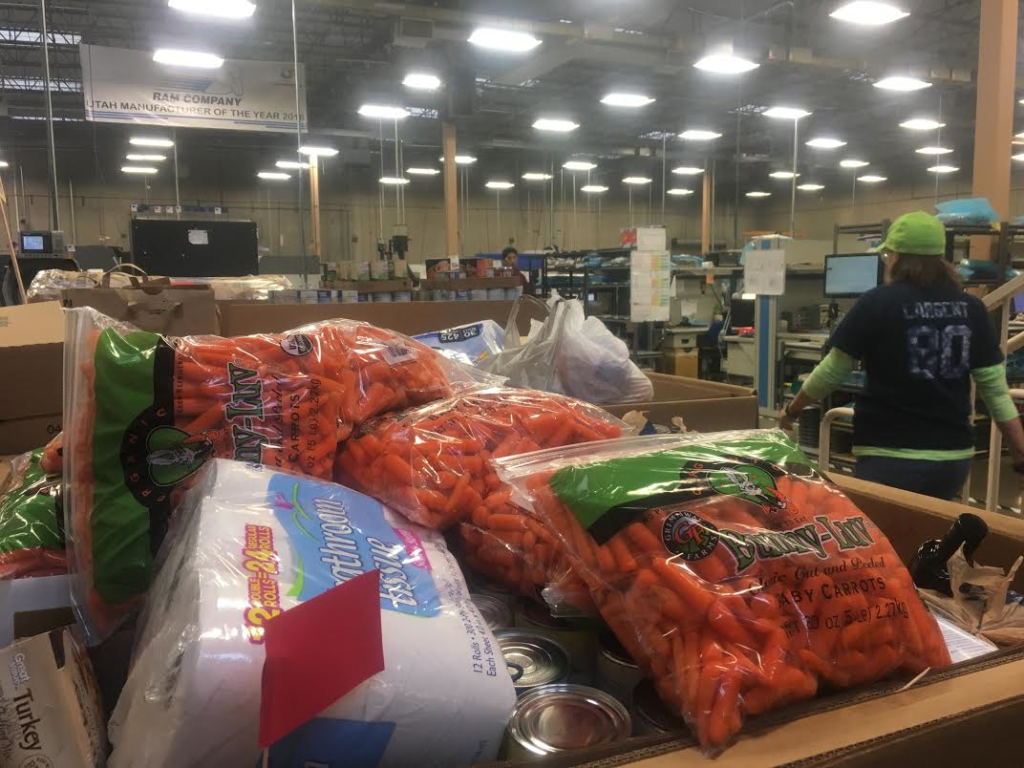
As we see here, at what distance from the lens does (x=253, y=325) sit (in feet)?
7.77

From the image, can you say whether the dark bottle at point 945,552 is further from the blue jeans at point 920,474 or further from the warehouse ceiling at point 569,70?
the warehouse ceiling at point 569,70

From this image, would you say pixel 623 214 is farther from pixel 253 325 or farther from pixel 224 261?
pixel 253 325

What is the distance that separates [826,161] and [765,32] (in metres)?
8.38

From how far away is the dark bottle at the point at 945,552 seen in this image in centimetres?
93

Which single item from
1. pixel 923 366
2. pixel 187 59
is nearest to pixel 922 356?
pixel 923 366

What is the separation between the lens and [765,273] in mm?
6395

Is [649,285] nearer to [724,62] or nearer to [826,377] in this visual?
[724,62]

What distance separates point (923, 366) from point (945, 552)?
A: 5.25 feet

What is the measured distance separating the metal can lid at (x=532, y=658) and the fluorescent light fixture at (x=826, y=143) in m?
15.4

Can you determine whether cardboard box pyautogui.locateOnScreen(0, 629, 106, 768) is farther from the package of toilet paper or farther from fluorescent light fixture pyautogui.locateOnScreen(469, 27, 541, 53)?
fluorescent light fixture pyautogui.locateOnScreen(469, 27, 541, 53)

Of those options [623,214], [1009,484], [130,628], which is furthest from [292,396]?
[623,214]

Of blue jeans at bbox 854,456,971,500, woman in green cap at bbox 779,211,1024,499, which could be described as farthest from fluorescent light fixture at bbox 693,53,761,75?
blue jeans at bbox 854,456,971,500

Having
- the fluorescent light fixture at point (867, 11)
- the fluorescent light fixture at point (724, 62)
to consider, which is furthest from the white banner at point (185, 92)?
the fluorescent light fixture at point (867, 11)

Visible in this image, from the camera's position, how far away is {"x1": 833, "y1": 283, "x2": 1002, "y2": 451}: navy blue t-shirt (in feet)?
7.72
